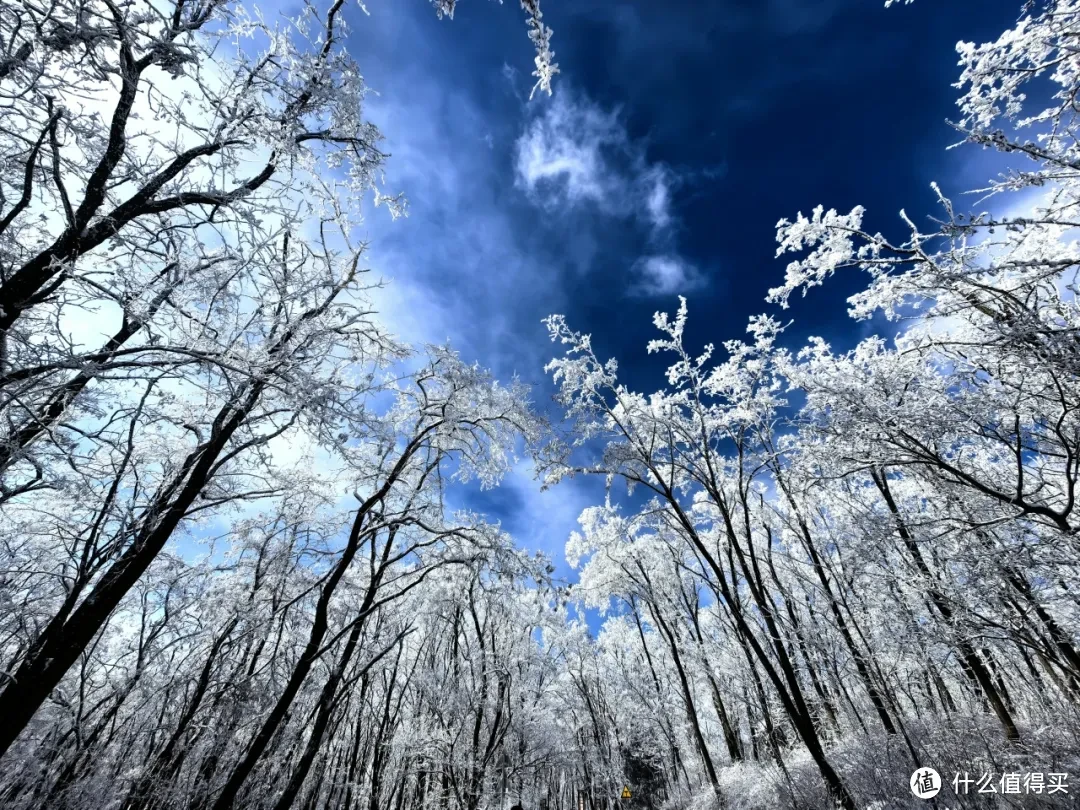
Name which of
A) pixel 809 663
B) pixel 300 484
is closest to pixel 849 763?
pixel 809 663

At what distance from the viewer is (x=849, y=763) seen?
10273mm

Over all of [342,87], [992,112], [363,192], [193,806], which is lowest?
[193,806]

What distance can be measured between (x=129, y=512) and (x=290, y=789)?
5039 mm

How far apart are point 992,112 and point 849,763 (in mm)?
13722

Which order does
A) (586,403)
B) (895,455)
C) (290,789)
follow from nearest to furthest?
1. (895,455)
2. (290,789)
3. (586,403)

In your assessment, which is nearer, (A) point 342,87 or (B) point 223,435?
(A) point 342,87

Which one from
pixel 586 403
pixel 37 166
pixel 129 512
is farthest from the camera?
pixel 586 403

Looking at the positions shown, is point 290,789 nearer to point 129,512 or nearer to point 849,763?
point 129,512

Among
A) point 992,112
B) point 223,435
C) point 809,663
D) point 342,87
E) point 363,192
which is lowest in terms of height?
point 809,663

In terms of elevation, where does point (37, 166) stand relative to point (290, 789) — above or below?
above

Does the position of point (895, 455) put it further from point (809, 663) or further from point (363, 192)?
point (363, 192)

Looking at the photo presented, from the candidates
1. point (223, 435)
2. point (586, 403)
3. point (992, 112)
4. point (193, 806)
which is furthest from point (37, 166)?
point (193, 806)

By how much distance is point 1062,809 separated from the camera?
5359mm

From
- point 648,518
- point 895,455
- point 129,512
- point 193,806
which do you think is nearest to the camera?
point 895,455
